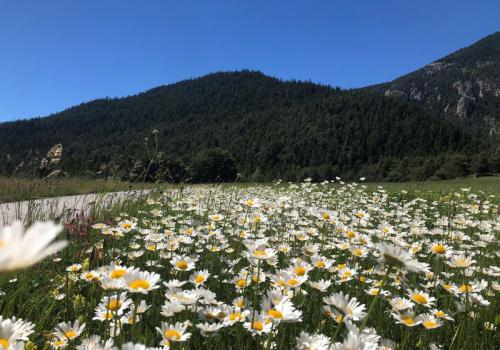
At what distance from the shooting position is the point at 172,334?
1425 millimetres

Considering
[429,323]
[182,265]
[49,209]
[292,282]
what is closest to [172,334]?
[292,282]

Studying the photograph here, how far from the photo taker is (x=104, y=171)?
575 centimetres

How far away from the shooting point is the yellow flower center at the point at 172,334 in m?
1.39

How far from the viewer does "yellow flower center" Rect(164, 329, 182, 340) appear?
1391 millimetres

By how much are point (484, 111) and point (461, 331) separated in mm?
216147

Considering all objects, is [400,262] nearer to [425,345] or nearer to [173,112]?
[425,345]

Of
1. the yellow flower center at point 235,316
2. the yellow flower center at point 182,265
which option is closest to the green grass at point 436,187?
the yellow flower center at point 182,265

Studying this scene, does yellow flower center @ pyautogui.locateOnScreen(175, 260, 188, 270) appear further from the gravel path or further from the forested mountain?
the forested mountain

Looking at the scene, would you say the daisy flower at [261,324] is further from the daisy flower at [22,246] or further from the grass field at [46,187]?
the grass field at [46,187]

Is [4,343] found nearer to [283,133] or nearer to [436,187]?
[436,187]

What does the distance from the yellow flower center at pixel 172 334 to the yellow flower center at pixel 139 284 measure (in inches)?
8.5

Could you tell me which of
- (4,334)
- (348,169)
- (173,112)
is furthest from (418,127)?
(4,334)

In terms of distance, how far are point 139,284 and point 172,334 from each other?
250 mm

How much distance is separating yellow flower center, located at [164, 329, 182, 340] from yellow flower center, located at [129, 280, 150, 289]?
217mm
